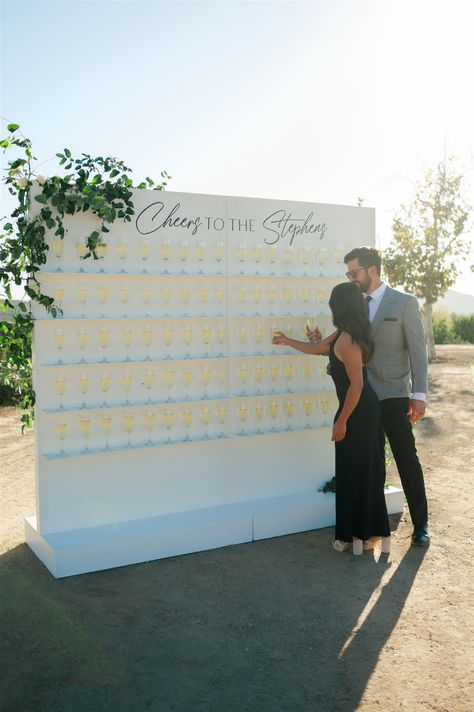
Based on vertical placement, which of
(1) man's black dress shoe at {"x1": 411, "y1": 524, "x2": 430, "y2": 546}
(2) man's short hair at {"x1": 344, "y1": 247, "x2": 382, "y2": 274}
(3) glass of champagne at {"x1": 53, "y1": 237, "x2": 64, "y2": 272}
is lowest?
(1) man's black dress shoe at {"x1": 411, "y1": 524, "x2": 430, "y2": 546}

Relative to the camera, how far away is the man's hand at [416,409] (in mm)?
4949

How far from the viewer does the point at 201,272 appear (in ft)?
17.7

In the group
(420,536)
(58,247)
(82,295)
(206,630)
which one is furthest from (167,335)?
(420,536)

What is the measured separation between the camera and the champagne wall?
4.93 metres

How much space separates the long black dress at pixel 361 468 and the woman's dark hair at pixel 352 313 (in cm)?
21

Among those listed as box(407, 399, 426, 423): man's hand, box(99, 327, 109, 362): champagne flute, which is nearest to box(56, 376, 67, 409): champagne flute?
box(99, 327, 109, 362): champagne flute

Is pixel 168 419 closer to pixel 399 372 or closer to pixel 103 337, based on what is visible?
pixel 103 337

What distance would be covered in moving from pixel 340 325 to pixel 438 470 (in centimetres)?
359

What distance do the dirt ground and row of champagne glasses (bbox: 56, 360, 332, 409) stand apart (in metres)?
1.26

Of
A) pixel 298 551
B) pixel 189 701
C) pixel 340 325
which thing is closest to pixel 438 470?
pixel 298 551

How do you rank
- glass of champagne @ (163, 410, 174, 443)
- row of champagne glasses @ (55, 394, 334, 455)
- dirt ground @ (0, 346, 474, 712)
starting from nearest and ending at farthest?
dirt ground @ (0, 346, 474, 712) < row of champagne glasses @ (55, 394, 334, 455) < glass of champagne @ (163, 410, 174, 443)

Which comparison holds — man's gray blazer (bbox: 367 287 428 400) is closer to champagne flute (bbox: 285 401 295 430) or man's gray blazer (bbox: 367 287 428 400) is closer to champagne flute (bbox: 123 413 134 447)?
champagne flute (bbox: 285 401 295 430)

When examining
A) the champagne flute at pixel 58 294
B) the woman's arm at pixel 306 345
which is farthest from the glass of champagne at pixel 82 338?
the woman's arm at pixel 306 345

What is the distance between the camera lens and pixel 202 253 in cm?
538
